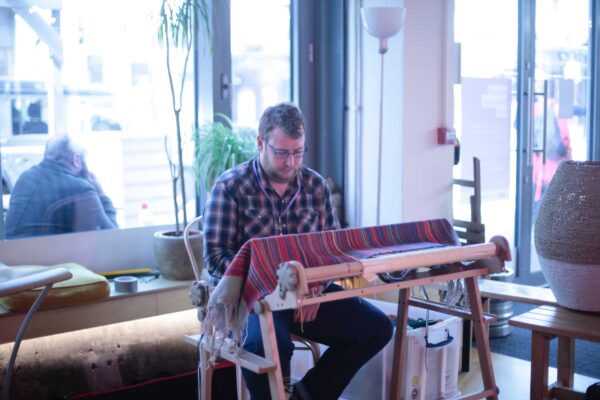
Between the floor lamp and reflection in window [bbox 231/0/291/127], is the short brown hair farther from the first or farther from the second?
reflection in window [bbox 231/0/291/127]

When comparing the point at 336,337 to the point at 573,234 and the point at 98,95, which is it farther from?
the point at 98,95

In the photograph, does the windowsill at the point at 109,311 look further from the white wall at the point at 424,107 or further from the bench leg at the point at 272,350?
the white wall at the point at 424,107

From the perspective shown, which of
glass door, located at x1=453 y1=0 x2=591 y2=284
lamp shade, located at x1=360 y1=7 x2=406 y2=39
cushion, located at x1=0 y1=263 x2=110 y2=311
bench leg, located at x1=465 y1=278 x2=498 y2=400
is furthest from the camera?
glass door, located at x1=453 y1=0 x2=591 y2=284

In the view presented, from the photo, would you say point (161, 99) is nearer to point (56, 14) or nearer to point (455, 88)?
point (56, 14)

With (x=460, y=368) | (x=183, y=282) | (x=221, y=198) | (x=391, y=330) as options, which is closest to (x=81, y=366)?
(x=183, y=282)

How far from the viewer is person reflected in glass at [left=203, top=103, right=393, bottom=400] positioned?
8.04 feet

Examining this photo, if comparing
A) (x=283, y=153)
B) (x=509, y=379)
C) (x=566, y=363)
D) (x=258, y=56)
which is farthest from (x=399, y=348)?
(x=258, y=56)

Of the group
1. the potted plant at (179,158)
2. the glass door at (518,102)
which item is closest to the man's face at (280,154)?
the potted plant at (179,158)

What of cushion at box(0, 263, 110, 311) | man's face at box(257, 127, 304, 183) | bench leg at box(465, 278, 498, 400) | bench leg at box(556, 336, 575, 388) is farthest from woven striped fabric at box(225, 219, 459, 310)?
cushion at box(0, 263, 110, 311)

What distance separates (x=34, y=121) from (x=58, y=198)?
0.33 meters

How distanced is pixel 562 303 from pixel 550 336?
0.18 metres

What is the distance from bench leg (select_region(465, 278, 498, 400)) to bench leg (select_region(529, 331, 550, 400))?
0.13m

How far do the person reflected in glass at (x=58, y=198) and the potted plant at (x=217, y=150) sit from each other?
44cm

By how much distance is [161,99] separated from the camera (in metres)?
3.68
